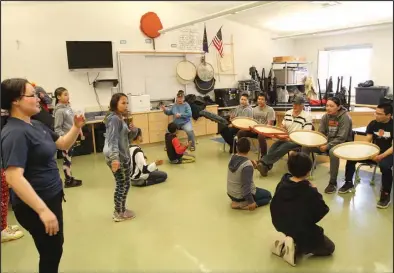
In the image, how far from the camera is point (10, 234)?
2826 mm

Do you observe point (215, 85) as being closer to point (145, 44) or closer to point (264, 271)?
point (145, 44)

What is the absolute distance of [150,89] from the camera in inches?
273

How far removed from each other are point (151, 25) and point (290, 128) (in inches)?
154

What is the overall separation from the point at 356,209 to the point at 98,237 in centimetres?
257

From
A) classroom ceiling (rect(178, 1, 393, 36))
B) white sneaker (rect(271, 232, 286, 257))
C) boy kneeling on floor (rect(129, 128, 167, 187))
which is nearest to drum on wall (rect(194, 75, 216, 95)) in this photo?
classroom ceiling (rect(178, 1, 393, 36))

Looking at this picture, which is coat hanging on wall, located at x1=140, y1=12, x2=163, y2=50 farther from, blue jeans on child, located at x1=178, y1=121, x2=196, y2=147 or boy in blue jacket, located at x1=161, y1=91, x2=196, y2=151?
blue jeans on child, located at x1=178, y1=121, x2=196, y2=147

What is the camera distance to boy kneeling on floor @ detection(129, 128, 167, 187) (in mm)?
3850

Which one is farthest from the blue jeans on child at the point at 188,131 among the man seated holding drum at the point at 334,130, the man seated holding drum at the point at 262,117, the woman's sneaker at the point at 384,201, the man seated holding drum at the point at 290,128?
the woman's sneaker at the point at 384,201

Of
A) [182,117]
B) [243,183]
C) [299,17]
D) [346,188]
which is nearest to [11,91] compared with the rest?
[243,183]

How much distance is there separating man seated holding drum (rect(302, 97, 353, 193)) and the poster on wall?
13.7 feet

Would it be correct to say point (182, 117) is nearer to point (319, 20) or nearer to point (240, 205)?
point (240, 205)

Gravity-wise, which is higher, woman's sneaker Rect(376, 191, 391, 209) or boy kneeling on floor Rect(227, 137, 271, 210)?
boy kneeling on floor Rect(227, 137, 271, 210)

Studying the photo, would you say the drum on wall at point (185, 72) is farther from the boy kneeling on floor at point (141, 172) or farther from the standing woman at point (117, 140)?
the standing woman at point (117, 140)

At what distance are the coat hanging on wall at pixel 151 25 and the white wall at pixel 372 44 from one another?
4681 millimetres
